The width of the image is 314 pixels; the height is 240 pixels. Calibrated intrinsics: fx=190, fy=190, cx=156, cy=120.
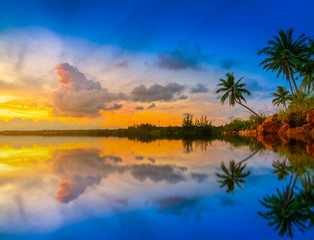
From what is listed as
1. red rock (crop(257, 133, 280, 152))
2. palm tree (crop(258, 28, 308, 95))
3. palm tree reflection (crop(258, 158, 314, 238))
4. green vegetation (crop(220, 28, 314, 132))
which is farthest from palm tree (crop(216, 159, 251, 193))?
palm tree (crop(258, 28, 308, 95))

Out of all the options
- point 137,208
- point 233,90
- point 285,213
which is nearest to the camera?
point 285,213

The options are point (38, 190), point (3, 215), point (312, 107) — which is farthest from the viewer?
point (312, 107)

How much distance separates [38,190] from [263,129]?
19.1 meters

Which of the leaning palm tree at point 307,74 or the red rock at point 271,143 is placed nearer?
the red rock at point 271,143

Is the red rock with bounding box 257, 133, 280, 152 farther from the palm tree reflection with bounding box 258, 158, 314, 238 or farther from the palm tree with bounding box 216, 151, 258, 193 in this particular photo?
the palm tree reflection with bounding box 258, 158, 314, 238

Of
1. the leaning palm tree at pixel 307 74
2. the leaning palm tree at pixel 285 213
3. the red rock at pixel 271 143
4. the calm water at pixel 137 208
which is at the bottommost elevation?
the calm water at pixel 137 208

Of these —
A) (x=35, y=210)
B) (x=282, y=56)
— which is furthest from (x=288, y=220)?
(x=282, y=56)

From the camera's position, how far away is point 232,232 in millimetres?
1267

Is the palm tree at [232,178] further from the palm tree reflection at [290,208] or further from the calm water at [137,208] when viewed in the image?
the palm tree reflection at [290,208]

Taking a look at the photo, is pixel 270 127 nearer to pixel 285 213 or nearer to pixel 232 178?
pixel 232 178

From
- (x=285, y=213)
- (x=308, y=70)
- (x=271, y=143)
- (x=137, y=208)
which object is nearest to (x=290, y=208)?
(x=285, y=213)

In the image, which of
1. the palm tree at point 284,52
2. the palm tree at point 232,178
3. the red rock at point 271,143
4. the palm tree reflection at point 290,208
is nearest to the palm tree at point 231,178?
the palm tree at point 232,178

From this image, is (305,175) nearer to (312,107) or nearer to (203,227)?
(203,227)

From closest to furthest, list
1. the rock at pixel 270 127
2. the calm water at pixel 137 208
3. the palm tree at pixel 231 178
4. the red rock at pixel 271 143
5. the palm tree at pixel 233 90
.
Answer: the calm water at pixel 137 208
the palm tree at pixel 231 178
the red rock at pixel 271 143
the rock at pixel 270 127
the palm tree at pixel 233 90
